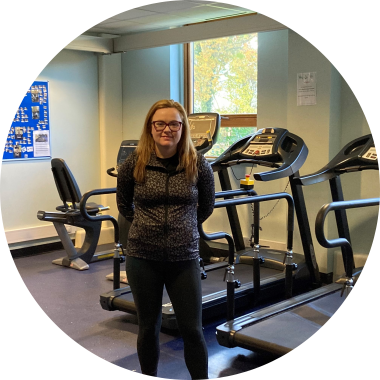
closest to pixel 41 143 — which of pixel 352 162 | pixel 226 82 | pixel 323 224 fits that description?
pixel 226 82

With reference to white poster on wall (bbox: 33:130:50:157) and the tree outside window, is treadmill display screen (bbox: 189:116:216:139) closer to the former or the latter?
the tree outside window

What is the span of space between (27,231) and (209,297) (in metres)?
3.12

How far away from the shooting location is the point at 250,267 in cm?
488

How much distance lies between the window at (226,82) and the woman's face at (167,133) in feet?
10.4

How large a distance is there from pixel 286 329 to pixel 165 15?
12.2 feet

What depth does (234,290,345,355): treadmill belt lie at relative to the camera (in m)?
3.02

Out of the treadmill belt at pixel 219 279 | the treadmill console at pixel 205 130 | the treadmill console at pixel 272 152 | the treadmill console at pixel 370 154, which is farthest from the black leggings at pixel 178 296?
the treadmill console at pixel 205 130

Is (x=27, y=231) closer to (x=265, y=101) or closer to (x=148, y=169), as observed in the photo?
(x=265, y=101)

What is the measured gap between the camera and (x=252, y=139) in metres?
4.49

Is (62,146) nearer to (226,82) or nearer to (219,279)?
(226,82)

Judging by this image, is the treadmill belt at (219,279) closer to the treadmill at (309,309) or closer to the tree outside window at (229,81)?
the treadmill at (309,309)

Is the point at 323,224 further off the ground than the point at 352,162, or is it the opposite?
the point at 352,162

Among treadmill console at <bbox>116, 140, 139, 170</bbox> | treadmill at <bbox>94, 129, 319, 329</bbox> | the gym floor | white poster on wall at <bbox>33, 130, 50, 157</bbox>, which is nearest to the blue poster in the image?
white poster on wall at <bbox>33, 130, 50, 157</bbox>

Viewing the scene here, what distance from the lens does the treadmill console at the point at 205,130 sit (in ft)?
15.7
